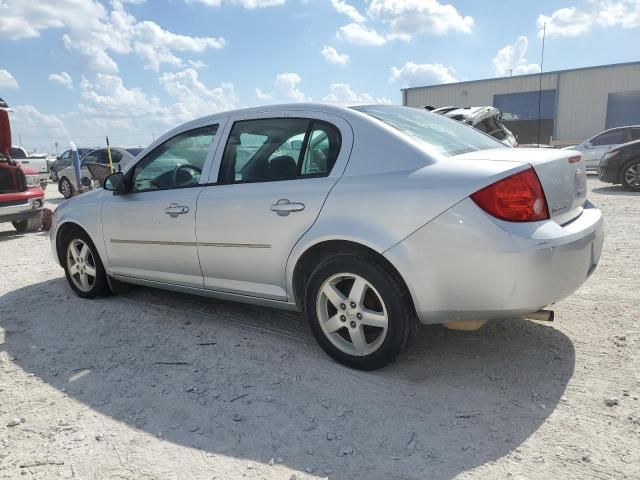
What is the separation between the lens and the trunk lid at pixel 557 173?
273cm

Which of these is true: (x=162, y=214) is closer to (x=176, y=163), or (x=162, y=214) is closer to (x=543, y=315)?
(x=176, y=163)

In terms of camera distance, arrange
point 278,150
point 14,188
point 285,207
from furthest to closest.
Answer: point 14,188 → point 278,150 → point 285,207

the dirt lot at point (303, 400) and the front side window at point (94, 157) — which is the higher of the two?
the front side window at point (94, 157)

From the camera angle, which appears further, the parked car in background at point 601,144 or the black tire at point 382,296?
the parked car in background at point 601,144

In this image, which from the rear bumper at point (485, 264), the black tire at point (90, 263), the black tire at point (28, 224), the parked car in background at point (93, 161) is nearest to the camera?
the rear bumper at point (485, 264)

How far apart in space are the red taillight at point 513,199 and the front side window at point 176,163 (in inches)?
83.7

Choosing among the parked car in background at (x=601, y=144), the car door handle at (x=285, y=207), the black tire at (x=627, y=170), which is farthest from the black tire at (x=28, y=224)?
the parked car in background at (x=601, y=144)

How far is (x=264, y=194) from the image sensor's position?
10.9ft

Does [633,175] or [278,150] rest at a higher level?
[278,150]

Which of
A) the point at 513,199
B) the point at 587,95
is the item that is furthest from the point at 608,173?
the point at 587,95

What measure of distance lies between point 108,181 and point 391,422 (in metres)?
3.08

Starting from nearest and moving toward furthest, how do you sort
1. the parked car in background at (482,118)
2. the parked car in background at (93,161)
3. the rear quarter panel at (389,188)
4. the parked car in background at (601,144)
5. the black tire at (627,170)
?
the rear quarter panel at (389,188)
the parked car in background at (482,118)
the black tire at (627,170)
the parked car in background at (93,161)
the parked car in background at (601,144)

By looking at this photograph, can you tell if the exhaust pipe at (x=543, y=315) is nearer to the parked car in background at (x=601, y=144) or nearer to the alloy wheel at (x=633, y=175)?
the alloy wheel at (x=633, y=175)

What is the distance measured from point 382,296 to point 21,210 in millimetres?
7623
